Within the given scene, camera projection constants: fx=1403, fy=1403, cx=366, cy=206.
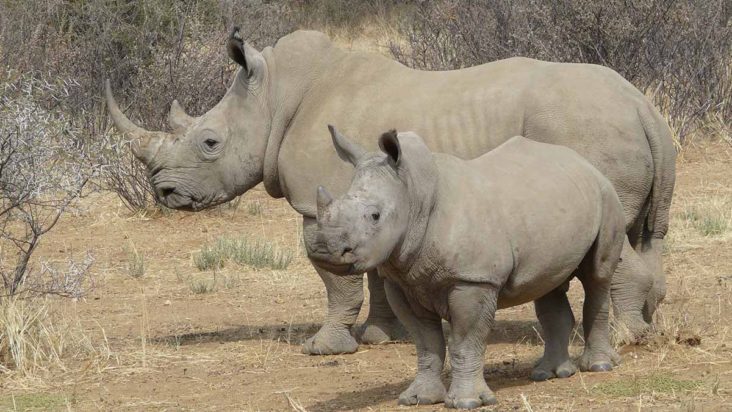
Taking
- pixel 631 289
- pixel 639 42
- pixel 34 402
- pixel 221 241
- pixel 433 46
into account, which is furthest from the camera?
pixel 433 46

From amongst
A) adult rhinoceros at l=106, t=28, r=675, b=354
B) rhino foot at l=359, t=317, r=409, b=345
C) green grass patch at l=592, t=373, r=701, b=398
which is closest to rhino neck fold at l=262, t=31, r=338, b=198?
adult rhinoceros at l=106, t=28, r=675, b=354

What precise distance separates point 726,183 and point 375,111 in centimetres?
627

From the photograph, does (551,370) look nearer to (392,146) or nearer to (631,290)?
(631,290)

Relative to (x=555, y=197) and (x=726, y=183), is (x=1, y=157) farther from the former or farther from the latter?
(x=726, y=183)

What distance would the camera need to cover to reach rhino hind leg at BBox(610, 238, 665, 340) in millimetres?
7352

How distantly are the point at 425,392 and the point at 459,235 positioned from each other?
30.7 inches

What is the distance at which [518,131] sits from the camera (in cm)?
793

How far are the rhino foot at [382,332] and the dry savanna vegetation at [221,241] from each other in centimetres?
12

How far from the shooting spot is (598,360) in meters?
6.99

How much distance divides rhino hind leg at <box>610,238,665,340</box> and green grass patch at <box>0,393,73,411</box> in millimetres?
2896

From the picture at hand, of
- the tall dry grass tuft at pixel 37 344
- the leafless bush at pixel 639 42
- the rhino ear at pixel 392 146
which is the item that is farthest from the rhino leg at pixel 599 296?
the leafless bush at pixel 639 42

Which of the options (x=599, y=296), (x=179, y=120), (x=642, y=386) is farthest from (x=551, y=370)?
(x=179, y=120)

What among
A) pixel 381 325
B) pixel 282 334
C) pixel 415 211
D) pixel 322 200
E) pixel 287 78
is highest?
pixel 287 78

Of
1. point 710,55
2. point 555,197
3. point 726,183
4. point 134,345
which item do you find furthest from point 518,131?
point 710,55
